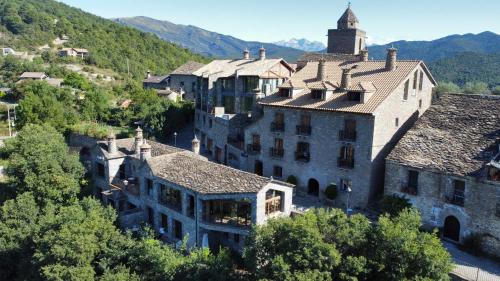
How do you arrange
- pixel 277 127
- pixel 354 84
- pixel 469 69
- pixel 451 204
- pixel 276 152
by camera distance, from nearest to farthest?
pixel 451 204 → pixel 354 84 → pixel 277 127 → pixel 276 152 → pixel 469 69

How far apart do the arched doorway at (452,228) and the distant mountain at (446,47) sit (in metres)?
127

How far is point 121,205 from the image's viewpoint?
121 feet

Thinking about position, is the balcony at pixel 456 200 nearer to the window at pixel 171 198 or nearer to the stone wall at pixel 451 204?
the stone wall at pixel 451 204

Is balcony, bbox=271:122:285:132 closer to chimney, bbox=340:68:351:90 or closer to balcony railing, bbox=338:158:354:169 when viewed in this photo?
balcony railing, bbox=338:158:354:169

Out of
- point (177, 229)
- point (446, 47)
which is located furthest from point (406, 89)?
point (446, 47)

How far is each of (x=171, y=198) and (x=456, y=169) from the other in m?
21.5

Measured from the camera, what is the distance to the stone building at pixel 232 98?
45938 millimetres

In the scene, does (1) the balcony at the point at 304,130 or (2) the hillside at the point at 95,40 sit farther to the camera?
(2) the hillside at the point at 95,40

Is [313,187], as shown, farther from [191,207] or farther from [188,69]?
[188,69]

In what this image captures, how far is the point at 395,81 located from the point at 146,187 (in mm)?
23484

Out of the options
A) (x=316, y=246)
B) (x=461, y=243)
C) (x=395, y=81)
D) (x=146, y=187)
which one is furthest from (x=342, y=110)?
(x=146, y=187)

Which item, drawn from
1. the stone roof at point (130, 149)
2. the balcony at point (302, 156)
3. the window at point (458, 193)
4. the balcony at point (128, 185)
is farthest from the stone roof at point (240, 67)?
the window at point (458, 193)

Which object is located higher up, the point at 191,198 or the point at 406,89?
the point at 406,89

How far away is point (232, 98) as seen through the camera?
50.6m
